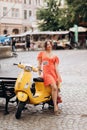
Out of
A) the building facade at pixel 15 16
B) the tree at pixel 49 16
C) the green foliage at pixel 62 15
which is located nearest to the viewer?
the green foliage at pixel 62 15

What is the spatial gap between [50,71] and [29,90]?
0.70 m

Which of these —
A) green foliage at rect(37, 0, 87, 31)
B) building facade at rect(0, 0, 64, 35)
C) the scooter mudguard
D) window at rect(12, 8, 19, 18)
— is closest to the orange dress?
the scooter mudguard

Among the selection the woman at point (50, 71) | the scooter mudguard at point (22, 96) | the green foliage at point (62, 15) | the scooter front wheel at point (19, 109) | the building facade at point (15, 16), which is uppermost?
the woman at point (50, 71)

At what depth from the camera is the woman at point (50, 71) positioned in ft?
32.8

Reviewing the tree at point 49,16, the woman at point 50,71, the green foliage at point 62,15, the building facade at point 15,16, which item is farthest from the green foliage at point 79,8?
the woman at point 50,71

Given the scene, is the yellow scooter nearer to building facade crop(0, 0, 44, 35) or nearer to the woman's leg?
the woman's leg

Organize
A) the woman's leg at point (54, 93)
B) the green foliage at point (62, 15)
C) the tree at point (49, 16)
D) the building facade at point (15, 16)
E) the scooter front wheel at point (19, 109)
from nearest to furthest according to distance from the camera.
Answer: the scooter front wheel at point (19, 109) < the woman's leg at point (54, 93) < the green foliage at point (62, 15) < the tree at point (49, 16) < the building facade at point (15, 16)

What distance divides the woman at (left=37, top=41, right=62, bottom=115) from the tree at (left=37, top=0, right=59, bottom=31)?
55.8 meters

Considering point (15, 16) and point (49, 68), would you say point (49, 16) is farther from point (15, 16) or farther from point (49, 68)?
point (49, 68)

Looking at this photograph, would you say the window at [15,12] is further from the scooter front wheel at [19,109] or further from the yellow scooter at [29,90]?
the scooter front wheel at [19,109]

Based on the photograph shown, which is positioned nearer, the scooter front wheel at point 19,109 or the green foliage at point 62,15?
the scooter front wheel at point 19,109

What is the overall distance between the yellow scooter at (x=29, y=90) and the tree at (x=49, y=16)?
56075 mm

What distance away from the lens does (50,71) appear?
33.4 ft

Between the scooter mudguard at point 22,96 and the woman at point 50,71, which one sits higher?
the woman at point 50,71
